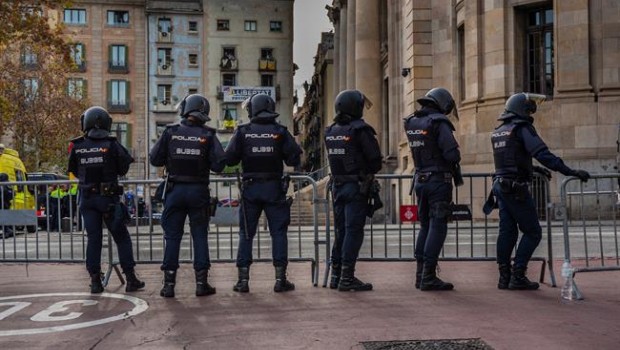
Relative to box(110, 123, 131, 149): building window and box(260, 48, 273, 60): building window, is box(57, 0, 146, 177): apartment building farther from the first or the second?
box(260, 48, 273, 60): building window

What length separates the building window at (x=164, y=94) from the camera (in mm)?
65125

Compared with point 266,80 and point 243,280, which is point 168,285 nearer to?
point 243,280

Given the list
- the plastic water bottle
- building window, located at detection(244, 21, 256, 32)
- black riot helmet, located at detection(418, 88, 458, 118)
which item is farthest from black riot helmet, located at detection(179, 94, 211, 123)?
building window, located at detection(244, 21, 256, 32)

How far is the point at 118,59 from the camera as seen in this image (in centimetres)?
6444

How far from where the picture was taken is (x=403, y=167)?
1168 inches

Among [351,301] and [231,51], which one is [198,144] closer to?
[351,301]

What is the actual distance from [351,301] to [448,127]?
199 centimetres

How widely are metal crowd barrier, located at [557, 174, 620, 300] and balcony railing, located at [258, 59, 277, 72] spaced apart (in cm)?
5855

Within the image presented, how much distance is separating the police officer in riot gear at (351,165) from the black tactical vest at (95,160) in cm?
227

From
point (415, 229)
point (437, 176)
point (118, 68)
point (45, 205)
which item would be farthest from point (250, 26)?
point (437, 176)

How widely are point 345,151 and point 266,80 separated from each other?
60.0 metres

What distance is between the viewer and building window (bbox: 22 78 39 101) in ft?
130

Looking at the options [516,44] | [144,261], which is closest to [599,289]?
[144,261]

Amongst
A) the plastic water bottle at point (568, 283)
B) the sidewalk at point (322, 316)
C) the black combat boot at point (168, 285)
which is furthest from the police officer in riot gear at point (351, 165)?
the plastic water bottle at point (568, 283)
